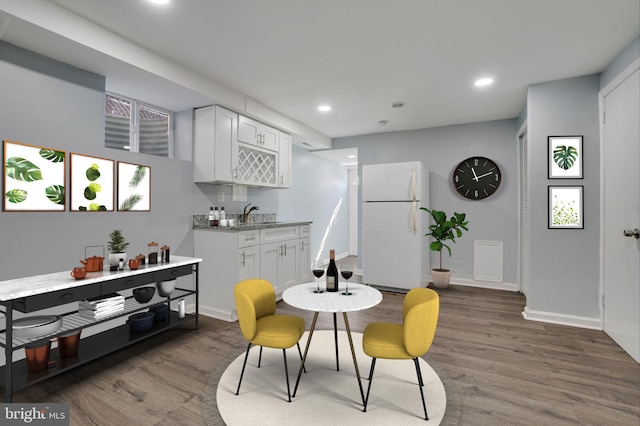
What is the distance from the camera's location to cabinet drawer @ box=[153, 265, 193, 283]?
2.72m

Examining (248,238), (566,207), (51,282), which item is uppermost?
(566,207)

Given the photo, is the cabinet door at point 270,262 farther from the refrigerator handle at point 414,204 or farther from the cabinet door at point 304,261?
the refrigerator handle at point 414,204

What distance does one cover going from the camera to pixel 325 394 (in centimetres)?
206

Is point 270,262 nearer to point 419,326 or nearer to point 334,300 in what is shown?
point 334,300

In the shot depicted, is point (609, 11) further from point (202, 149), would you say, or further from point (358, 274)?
point (358, 274)

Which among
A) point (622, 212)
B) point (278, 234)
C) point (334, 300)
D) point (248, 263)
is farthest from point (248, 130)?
point (622, 212)

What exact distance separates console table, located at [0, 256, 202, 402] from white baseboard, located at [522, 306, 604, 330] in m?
3.69

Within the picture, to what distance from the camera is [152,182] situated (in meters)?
3.28

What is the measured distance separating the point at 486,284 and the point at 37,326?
5.25m

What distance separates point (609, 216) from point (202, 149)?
428 cm

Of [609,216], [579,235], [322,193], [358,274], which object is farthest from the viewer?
[322,193]

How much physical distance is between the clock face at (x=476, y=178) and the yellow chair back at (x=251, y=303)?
151 inches

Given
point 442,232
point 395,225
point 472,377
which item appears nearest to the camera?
point 472,377

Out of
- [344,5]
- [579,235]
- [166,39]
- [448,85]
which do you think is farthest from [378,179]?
[166,39]
